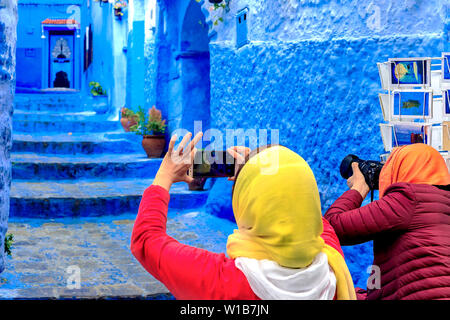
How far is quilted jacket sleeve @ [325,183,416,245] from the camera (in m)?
1.77

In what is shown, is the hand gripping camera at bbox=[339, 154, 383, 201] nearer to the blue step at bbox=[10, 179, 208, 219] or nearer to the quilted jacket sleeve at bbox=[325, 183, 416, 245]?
the quilted jacket sleeve at bbox=[325, 183, 416, 245]

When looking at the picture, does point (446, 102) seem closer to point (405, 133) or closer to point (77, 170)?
point (405, 133)

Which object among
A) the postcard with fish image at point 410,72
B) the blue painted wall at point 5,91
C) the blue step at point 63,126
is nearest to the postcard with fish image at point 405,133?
the postcard with fish image at point 410,72

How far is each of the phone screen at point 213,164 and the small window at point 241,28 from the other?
3.93m

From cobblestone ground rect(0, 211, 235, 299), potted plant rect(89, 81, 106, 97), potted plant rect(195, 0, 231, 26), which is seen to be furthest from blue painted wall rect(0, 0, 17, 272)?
potted plant rect(89, 81, 106, 97)

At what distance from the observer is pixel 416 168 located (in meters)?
1.93

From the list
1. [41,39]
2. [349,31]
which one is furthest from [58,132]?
[41,39]

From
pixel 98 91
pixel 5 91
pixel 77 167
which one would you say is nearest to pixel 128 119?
pixel 77 167

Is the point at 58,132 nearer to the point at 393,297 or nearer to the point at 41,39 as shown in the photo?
the point at 393,297

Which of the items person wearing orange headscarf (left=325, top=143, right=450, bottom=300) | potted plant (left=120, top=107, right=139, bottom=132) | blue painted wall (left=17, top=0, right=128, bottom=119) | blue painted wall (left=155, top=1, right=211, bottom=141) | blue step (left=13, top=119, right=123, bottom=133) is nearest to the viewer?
person wearing orange headscarf (left=325, top=143, right=450, bottom=300)

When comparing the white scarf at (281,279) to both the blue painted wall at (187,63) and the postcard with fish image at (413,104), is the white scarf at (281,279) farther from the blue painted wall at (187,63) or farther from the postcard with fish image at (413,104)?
the blue painted wall at (187,63)

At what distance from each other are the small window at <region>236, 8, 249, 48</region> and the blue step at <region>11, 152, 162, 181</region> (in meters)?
2.43

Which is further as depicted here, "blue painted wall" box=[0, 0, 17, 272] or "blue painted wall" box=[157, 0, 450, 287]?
"blue painted wall" box=[157, 0, 450, 287]

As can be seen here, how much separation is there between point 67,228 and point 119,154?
332cm
